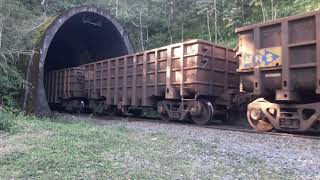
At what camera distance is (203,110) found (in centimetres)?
1325

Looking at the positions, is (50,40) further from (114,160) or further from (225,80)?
(114,160)

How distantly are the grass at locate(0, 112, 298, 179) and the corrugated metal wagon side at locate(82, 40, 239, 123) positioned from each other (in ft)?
17.3

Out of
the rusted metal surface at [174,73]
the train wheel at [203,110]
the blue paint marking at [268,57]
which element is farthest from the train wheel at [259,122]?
the rusted metal surface at [174,73]

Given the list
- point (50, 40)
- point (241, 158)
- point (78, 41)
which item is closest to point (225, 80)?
point (241, 158)

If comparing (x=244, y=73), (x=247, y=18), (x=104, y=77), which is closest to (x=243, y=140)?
(x=244, y=73)

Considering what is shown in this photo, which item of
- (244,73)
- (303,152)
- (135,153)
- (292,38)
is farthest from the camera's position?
(244,73)

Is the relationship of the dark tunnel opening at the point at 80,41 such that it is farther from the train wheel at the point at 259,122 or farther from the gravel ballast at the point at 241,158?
the gravel ballast at the point at 241,158

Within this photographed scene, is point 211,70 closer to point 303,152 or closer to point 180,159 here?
point 303,152

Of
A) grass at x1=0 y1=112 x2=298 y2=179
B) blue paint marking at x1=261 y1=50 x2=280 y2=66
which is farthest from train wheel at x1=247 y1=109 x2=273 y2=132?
grass at x1=0 y1=112 x2=298 y2=179

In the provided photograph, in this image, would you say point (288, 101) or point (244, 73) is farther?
point (244, 73)

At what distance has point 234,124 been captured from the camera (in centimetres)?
1412

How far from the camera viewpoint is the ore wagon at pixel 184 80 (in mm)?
13047

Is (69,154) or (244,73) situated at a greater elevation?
(244,73)

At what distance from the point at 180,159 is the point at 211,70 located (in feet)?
24.8
